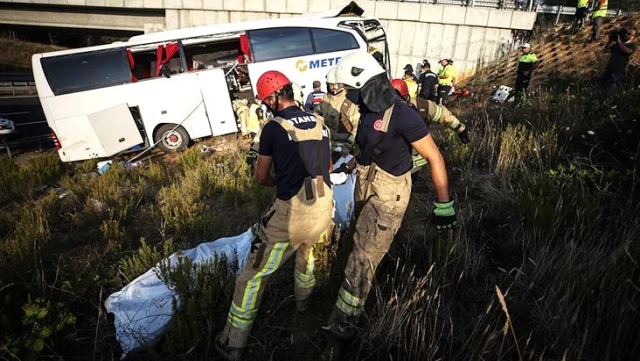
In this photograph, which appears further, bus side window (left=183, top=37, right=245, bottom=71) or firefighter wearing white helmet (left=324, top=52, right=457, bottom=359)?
bus side window (left=183, top=37, right=245, bottom=71)

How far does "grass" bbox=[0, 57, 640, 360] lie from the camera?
1955 mm

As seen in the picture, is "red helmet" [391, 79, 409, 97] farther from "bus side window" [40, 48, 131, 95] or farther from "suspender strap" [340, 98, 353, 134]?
"bus side window" [40, 48, 131, 95]

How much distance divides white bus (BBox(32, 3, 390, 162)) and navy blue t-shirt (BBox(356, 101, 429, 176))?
653 cm

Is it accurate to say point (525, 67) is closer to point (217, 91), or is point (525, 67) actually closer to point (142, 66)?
point (217, 91)

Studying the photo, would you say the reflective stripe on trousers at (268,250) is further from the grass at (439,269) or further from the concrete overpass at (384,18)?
the concrete overpass at (384,18)

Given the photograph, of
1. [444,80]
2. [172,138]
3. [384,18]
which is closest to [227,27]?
[172,138]

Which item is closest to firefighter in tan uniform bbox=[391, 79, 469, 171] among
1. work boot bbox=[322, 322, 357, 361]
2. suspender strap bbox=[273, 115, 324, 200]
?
suspender strap bbox=[273, 115, 324, 200]

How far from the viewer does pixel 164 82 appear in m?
7.71

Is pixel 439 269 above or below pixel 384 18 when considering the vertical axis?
below

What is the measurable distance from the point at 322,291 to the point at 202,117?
6.52 m

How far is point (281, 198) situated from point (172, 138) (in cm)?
679

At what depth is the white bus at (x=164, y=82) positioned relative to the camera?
723 centimetres

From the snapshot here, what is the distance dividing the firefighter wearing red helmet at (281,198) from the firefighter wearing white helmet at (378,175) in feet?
1.09

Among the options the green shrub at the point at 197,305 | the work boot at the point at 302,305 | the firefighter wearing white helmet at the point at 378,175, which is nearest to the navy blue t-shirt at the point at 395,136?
the firefighter wearing white helmet at the point at 378,175
